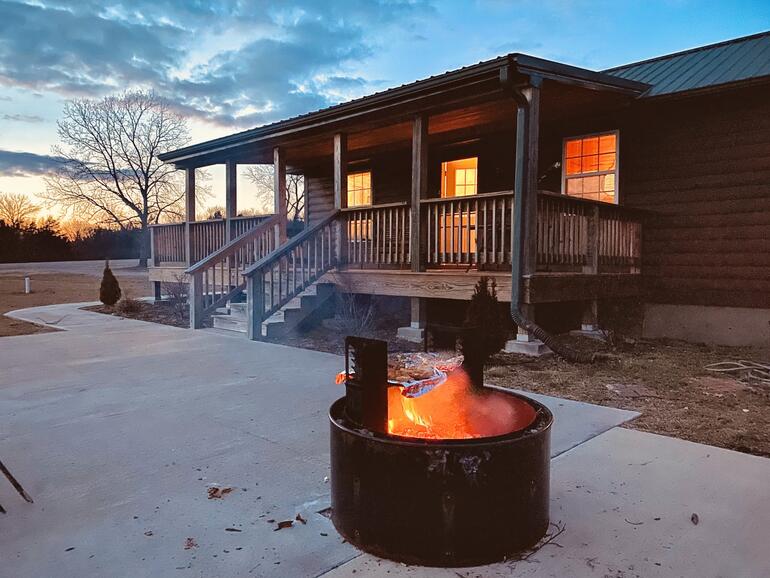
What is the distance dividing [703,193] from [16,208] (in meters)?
43.8

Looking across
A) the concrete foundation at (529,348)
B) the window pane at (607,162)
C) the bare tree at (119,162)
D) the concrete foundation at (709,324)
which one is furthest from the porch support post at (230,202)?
the bare tree at (119,162)

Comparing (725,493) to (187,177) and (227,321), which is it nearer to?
(227,321)

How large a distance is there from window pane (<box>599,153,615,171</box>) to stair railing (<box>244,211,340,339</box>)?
14.1ft

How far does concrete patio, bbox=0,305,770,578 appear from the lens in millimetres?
1855

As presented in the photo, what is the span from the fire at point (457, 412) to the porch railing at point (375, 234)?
536 cm

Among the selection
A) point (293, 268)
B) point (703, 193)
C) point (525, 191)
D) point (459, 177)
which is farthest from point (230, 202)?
point (703, 193)

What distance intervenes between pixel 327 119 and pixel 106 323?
520 centimetres

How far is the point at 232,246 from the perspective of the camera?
871cm

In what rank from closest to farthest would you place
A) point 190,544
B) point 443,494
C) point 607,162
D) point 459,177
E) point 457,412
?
point 443,494, point 190,544, point 457,412, point 607,162, point 459,177

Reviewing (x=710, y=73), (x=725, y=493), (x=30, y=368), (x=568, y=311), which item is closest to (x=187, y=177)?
(x=30, y=368)

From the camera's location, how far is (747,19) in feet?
34.7

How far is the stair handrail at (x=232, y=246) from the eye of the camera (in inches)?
319

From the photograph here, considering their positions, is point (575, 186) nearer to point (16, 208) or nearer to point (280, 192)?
point (280, 192)

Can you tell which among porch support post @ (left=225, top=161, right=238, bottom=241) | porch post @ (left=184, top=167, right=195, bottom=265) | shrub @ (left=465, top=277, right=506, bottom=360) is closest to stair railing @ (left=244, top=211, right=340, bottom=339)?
porch support post @ (left=225, top=161, right=238, bottom=241)
